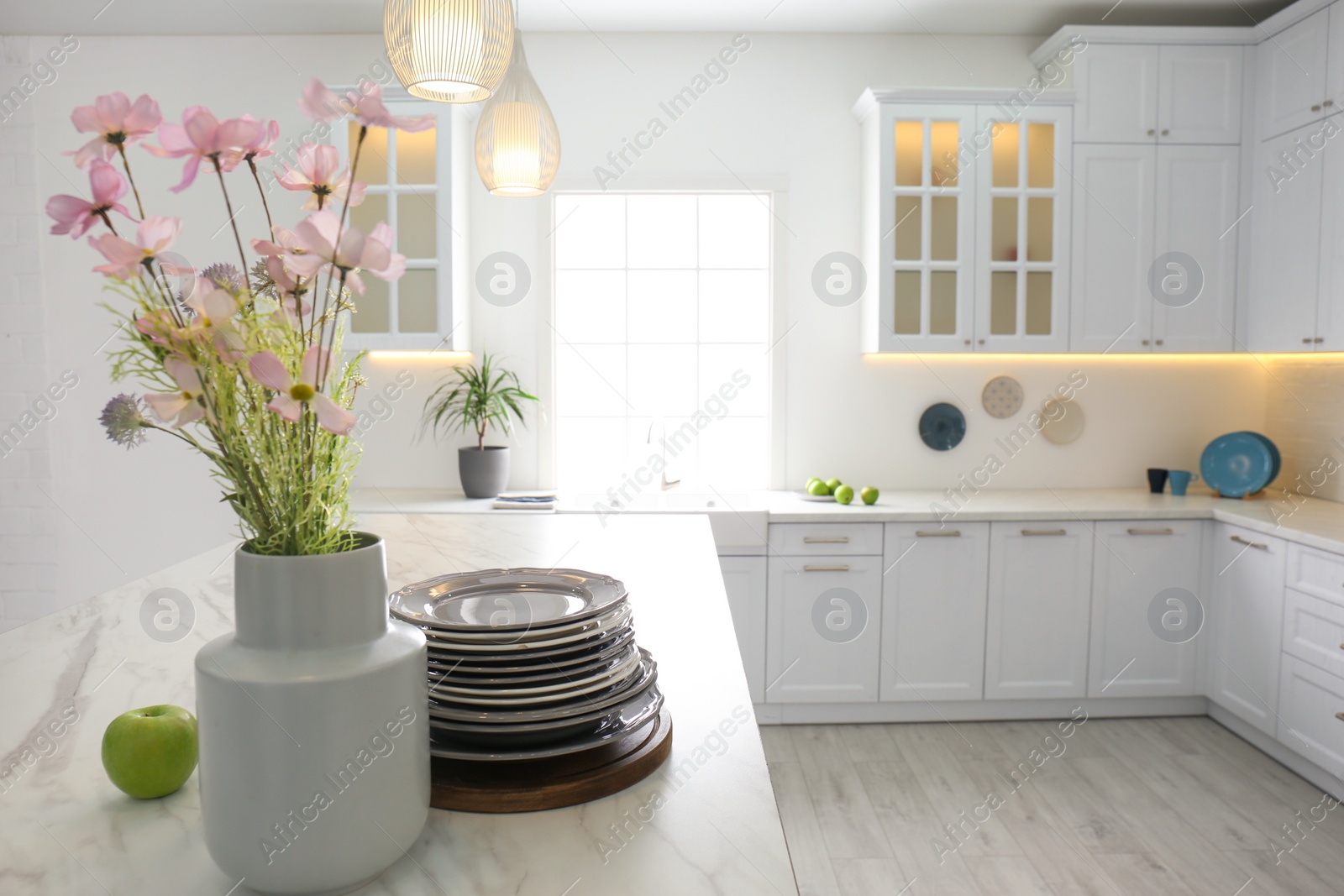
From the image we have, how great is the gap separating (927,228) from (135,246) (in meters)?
3.20

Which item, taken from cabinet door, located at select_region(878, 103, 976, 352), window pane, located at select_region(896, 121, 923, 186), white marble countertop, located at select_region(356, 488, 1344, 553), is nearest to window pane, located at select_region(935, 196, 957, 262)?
cabinet door, located at select_region(878, 103, 976, 352)

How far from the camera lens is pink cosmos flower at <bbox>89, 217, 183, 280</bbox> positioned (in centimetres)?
56

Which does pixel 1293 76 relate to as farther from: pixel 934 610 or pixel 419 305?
pixel 419 305

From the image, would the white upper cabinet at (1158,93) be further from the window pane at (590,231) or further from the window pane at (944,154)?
the window pane at (590,231)

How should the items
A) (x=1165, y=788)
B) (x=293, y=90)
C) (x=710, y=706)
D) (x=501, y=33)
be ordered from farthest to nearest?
(x=293, y=90) < (x=1165, y=788) < (x=501, y=33) < (x=710, y=706)

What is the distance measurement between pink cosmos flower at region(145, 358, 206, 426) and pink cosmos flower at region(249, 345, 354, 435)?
45 mm

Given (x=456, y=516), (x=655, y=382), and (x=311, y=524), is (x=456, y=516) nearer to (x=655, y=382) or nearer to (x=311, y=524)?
(x=311, y=524)

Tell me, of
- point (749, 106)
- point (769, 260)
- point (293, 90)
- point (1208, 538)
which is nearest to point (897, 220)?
point (769, 260)

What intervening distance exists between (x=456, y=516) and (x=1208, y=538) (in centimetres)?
273

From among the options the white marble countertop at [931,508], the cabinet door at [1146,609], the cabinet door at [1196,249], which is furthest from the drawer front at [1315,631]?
the cabinet door at [1196,249]

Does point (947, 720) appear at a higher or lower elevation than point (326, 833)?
→ lower

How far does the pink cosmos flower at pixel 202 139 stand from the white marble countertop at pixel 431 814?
1.68 ft

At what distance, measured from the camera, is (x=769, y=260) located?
146 inches

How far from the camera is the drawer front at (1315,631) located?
103 inches
